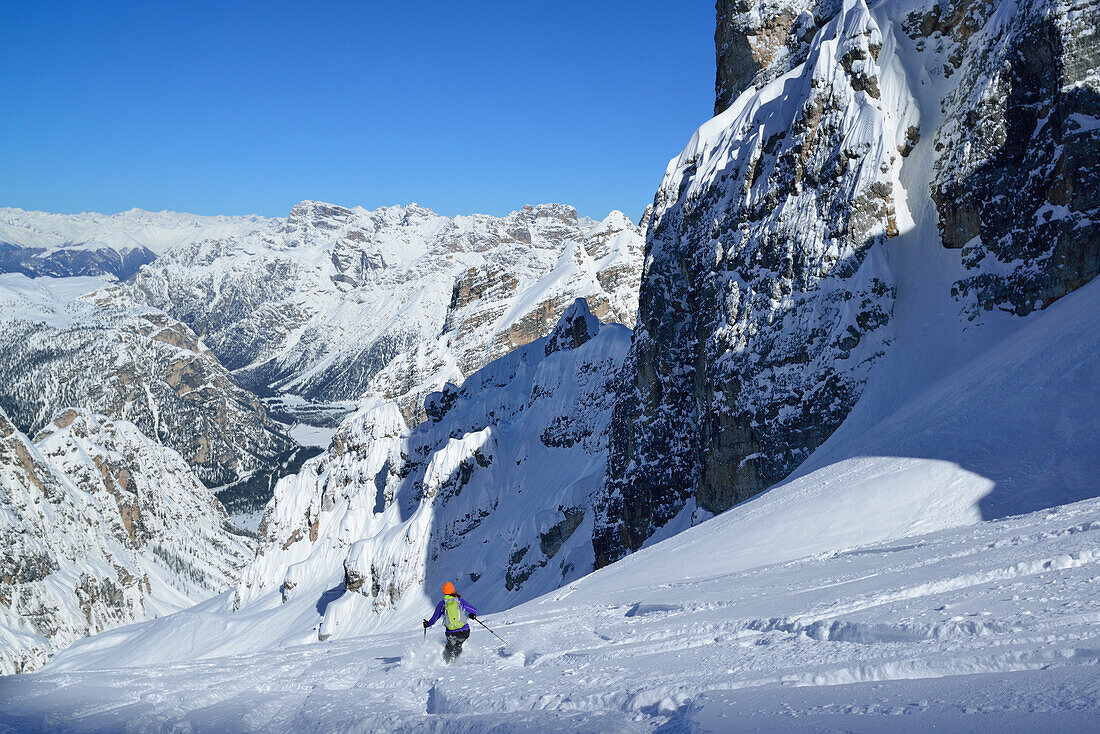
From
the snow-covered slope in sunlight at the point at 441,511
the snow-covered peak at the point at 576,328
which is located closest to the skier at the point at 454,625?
the snow-covered slope in sunlight at the point at 441,511

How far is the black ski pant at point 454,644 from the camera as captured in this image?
46.5 ft

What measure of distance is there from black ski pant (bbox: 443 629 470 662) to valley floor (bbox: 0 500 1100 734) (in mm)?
212

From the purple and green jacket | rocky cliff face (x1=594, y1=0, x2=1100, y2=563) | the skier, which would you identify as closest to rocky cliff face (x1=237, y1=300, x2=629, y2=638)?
rocky cliff face (x1=594, y1=0, x2=1100, y2=563)

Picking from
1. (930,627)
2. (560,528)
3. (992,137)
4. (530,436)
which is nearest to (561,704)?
(930,627)

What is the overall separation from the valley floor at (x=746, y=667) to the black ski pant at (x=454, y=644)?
212mm

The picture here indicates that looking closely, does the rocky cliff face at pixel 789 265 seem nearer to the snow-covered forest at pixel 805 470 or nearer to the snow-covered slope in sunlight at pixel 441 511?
the snow-covered forest at pixel 805 470

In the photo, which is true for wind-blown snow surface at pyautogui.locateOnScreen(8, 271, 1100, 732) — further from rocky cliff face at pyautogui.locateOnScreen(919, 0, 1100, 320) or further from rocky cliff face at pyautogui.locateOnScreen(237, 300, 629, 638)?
rocky cliff face at pyautogui.locateOnScreen(237, 300, 629, 638)

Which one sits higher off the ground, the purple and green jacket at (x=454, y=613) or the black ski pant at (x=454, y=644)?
the purple and green jacket at (x=454, y=613)

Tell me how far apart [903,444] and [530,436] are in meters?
70.4

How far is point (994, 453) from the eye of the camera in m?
21.8

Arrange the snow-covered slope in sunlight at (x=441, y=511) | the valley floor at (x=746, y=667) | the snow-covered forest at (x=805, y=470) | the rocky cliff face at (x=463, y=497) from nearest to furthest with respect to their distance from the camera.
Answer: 1. the valley floor at (x=746, y=667)
2. the snow-covered forest at (x=805, y=470)
3. the rocky cliff face at (x=463, y=497)
4. the snow-covered slope in sunlight at (x=441, y=511)

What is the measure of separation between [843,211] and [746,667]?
32.6 meters

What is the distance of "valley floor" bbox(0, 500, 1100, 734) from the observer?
692cm

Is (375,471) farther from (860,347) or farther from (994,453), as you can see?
(994,453)
